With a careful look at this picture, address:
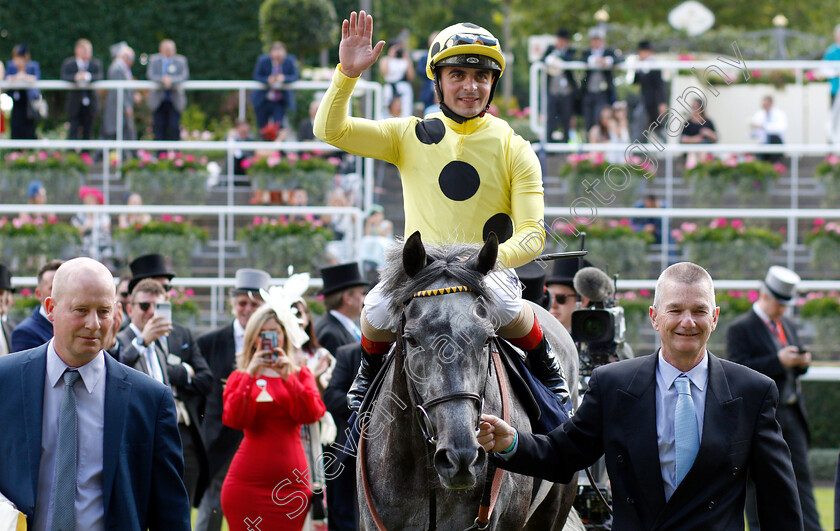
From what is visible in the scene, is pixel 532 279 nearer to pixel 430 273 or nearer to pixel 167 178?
pixel 430 273

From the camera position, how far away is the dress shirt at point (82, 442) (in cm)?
366

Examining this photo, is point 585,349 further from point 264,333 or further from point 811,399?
point 811,399

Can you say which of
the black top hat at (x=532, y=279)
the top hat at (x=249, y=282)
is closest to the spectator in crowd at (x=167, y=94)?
the top hat at (x=249, y=282)

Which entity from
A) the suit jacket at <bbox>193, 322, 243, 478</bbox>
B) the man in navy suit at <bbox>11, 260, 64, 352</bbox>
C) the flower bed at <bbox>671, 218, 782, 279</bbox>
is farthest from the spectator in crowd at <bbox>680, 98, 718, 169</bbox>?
the man in navy suit at <bbox>11, 260, 64, 352</bbox>

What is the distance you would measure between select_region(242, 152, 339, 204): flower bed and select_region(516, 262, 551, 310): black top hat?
7.83 m

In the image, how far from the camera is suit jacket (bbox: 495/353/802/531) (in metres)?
3.74

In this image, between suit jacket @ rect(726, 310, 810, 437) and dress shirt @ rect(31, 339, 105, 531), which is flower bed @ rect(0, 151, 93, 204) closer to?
suit jacket @ rect(726, 310, 810, 437)

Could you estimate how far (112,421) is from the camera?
147 inches

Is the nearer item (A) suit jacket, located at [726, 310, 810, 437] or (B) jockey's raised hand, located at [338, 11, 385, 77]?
(B) jockey's raised hand, located at [338, 11, 385, 77]

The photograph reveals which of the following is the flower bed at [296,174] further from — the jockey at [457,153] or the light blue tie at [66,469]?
the light blue tie at [66,469]

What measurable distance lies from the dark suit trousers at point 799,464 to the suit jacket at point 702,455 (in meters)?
4.38

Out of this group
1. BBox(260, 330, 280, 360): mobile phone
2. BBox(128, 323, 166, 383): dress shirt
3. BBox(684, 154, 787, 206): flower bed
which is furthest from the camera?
BBox(684, 154, 787, 206): flower bed

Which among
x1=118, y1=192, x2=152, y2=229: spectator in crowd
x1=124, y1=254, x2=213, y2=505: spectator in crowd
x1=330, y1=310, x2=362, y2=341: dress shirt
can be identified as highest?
x1=118, y1=192, x2=152, y2=229: spectator in crowd

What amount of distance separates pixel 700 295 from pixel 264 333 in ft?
11.8
